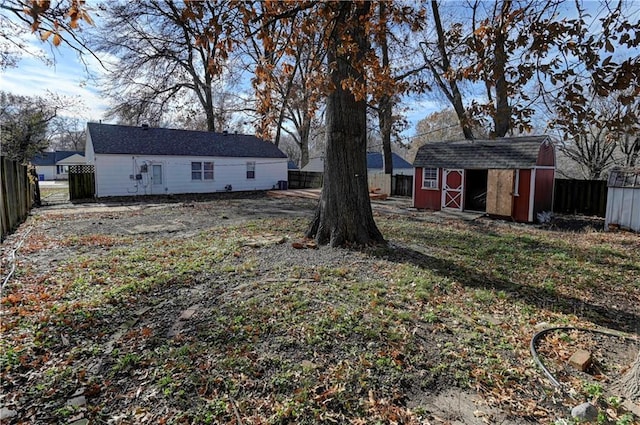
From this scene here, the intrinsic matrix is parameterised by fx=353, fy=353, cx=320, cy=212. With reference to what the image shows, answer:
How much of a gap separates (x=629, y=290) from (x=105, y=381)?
6.43 meters

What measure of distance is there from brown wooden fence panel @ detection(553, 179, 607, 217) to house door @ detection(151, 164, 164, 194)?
1878 cm

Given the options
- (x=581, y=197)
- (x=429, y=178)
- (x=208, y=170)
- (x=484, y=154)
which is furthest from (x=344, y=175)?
(x=208, y=170)

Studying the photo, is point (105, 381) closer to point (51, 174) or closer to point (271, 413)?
point (271, 413)

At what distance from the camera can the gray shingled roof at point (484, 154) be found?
39.7 feet

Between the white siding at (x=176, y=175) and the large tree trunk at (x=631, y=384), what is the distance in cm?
1968

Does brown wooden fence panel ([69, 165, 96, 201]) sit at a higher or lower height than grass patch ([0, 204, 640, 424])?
higher

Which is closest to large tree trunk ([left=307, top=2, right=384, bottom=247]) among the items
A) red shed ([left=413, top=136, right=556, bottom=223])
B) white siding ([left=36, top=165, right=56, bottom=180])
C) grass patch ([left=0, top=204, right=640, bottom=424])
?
grass patch ([left=0, top=204, right=640, bottom=424])

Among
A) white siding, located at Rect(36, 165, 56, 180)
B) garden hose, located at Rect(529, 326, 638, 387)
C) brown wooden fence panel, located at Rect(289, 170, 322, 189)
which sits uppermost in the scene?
white siding, located at Rect(36, 165, 56, 180)

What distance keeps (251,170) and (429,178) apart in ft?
40.0

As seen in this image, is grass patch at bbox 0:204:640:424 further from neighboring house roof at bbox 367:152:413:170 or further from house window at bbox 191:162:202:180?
neighboring house roof at bbox 367:152:413:170

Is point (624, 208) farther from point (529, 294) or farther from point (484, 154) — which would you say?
point (529, 294)

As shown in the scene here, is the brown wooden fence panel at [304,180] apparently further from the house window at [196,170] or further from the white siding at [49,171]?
the white siding at [49,171]

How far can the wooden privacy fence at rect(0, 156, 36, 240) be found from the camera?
763cm

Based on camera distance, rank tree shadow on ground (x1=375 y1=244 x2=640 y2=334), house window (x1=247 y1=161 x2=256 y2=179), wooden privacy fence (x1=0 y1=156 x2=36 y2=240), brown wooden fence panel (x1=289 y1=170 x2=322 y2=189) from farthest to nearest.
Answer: brown wooden fence panel (x1=289 y1=170 x2=322 y2=189) → house window (x1=247 y1=161 x2=256 y2=179) → wooden privacy fence (x1=0 y1=156 x2=36 y2=240) → tree shadow on ground (x1=375 y1=244 x2=640 y2=334)
